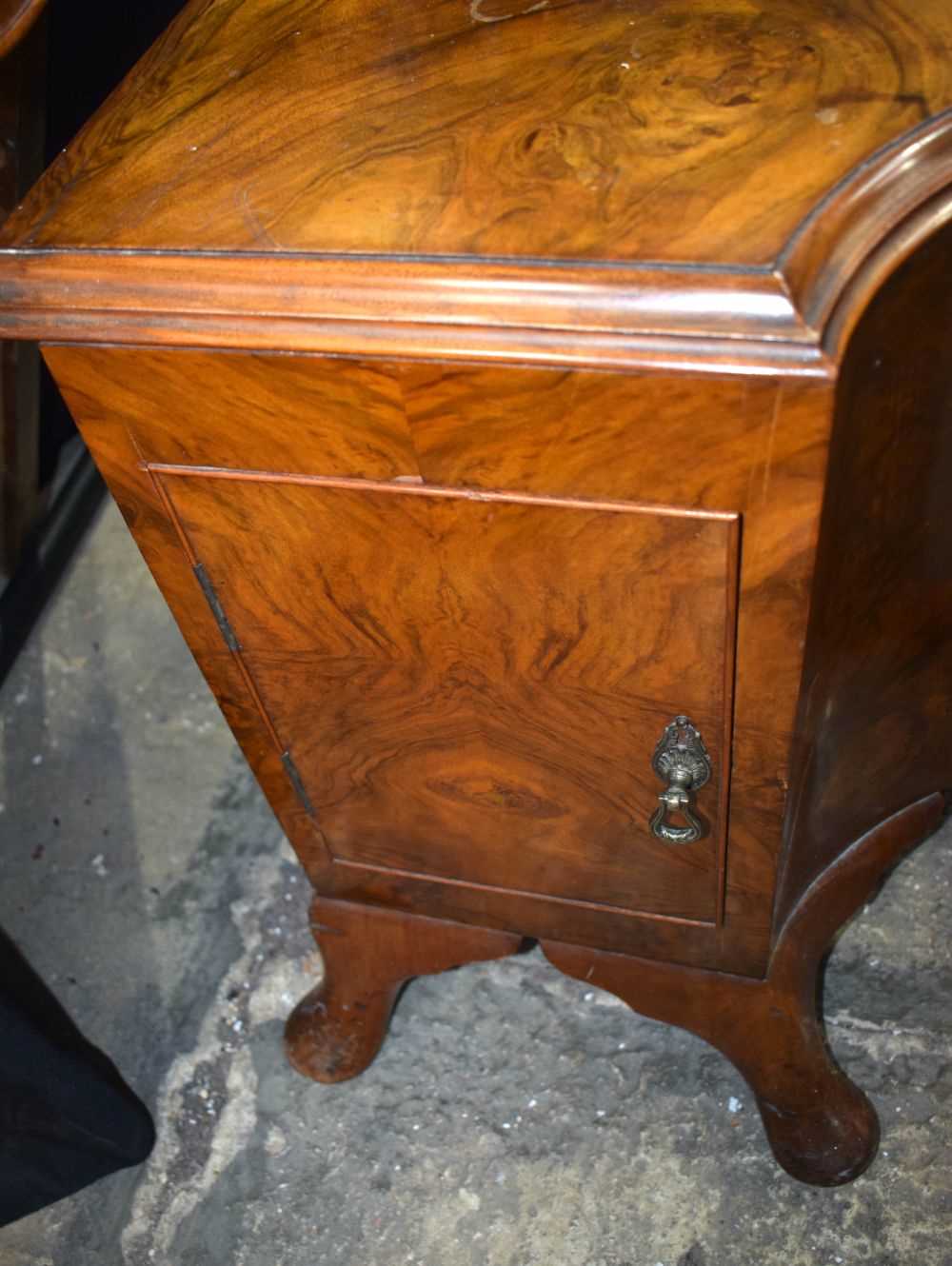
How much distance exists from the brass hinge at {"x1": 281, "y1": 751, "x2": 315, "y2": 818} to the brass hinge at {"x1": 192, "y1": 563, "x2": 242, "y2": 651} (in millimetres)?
116

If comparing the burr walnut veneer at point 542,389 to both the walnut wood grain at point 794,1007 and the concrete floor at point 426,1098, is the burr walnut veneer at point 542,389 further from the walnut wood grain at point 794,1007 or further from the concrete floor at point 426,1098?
the concrete floor at point 426,1098

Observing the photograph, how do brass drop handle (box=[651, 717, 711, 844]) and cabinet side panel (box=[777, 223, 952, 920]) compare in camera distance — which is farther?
brass drop handle (box=[651, 717, 711, 844])

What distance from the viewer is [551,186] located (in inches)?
24.5

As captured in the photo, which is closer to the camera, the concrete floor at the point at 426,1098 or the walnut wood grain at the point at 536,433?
the walnut wood grain at the point at 536,433

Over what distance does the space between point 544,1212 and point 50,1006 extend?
0.55 metres

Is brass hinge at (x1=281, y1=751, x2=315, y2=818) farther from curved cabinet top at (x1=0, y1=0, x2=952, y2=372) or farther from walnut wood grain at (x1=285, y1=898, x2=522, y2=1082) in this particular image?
curved cabinet top at (x1=0, y1=0, x2=952, y2=372)

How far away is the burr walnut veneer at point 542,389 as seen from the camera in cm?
58

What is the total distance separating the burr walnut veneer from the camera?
1.91ft

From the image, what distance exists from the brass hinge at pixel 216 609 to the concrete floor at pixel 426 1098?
0.62m

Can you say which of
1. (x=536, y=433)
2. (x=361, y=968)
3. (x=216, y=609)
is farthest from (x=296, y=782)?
(x=536, y=433)

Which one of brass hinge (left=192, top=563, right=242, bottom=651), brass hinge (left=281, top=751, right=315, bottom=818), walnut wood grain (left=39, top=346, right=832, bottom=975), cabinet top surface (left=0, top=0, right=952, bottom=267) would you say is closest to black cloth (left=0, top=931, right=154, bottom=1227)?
brass hinge (left=281, top=751, right=315, bottom=818)

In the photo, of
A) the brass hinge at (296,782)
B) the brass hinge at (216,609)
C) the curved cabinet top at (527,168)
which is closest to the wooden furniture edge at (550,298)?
the curved cabinet top at (527,168)

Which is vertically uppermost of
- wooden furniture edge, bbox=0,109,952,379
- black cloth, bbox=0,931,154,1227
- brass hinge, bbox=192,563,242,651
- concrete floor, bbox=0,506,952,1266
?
wooden furniture edge, bbox=0,109,952,379

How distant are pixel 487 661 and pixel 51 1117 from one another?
0.69 m
